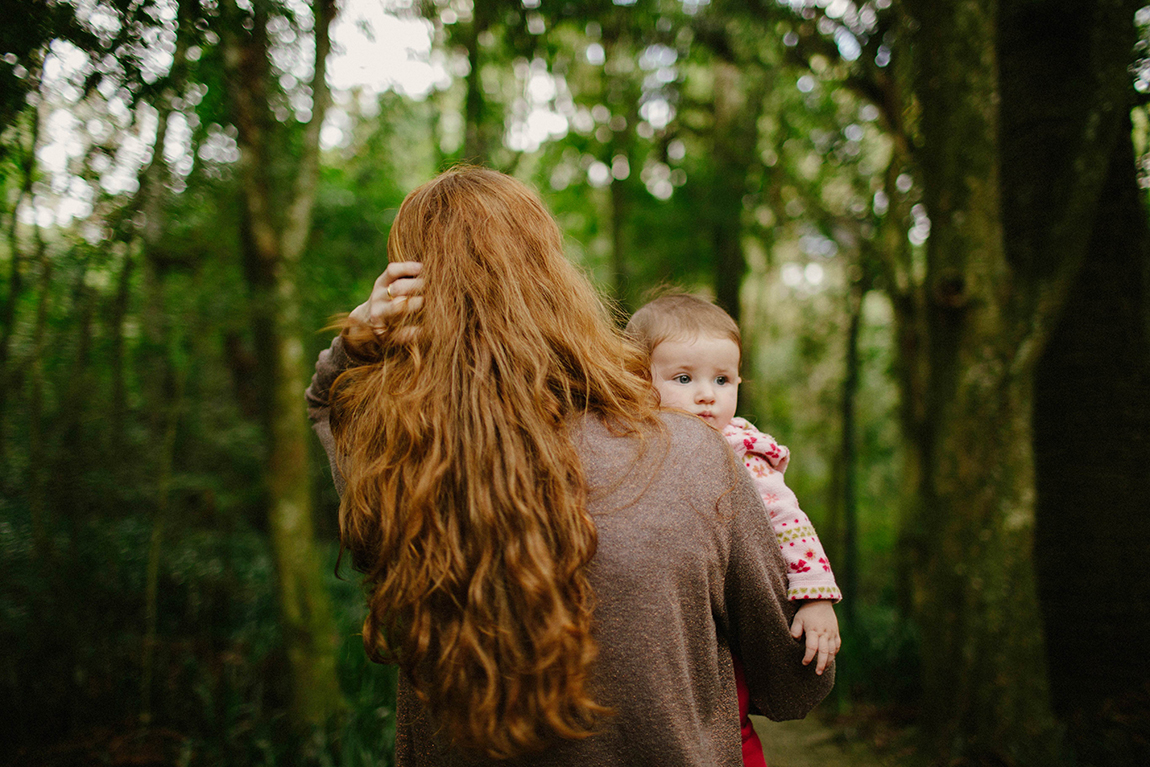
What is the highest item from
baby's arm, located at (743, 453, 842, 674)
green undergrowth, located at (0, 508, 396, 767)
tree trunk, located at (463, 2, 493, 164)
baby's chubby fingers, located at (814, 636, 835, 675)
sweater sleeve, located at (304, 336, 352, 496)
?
tree trunk, located at (463, 2, 493, 164)

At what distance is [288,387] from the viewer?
3654 mm

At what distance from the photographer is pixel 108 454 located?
16.1ft

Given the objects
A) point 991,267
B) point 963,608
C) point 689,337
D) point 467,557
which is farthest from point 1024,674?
point 467,557

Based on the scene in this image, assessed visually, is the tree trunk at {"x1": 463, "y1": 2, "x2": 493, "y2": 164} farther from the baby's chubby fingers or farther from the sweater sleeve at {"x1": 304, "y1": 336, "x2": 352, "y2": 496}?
the baby's chubby fingers

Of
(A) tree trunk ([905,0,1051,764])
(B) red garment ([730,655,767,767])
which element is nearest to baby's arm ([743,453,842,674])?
(B) red garment ([730,655,767,767])

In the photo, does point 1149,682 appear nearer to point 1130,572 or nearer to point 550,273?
point 1130,572

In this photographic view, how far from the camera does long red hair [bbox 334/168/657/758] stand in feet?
3.52

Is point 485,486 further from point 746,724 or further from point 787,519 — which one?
point 746,724

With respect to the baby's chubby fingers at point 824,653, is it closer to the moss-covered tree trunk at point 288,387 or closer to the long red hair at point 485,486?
the long red hair at point 485,486

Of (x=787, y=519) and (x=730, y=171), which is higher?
(x=730, y=171)

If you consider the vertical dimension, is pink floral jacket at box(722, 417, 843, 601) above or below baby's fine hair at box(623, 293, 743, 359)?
below

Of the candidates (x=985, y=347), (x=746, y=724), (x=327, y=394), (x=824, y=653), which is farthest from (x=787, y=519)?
(x=985, y=347)

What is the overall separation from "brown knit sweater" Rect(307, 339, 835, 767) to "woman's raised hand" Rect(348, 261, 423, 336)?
16.8 inches

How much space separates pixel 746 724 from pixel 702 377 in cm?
85
